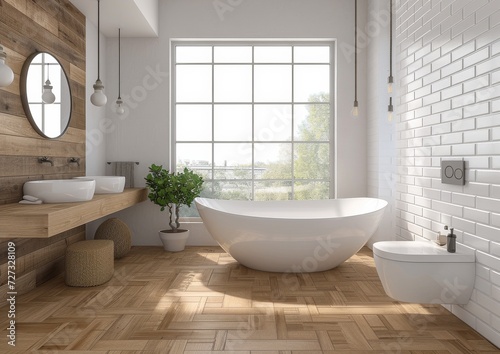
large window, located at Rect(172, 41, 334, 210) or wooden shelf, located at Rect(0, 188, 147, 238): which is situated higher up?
large window, located at Rect(172, 41, 334, 210)

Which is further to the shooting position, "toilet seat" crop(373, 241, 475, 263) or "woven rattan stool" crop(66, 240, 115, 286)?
"woven rattan stool" crop(66, 240, 115, 286)

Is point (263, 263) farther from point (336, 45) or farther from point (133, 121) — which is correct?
point (336, 45)

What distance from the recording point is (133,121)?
15.7 ft

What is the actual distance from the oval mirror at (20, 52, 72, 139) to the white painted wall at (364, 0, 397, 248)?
3155mm

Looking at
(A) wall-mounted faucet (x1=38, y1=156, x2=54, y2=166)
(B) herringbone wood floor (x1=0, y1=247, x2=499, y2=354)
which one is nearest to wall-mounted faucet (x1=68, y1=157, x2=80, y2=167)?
(A) wall-mounted faucet (x1=38, y1=156, x2=54, y2=166)

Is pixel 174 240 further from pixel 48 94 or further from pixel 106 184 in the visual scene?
pixel 48 94

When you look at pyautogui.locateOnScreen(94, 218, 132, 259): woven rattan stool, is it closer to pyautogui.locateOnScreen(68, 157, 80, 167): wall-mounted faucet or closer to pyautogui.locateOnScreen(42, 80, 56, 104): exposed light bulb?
pyautogui.locateOnScreen(68, 157, 80, 167): wall-mounted faucet

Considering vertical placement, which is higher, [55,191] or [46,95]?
[46,95]

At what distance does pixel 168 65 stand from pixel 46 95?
175cm

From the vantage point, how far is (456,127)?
266cm

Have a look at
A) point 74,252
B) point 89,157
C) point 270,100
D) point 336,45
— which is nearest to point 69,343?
point 74,252

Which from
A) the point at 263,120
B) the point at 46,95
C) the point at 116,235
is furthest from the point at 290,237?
the point at 46,95

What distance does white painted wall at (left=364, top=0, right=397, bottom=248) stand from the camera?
4113mm

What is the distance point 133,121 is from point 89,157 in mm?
739
